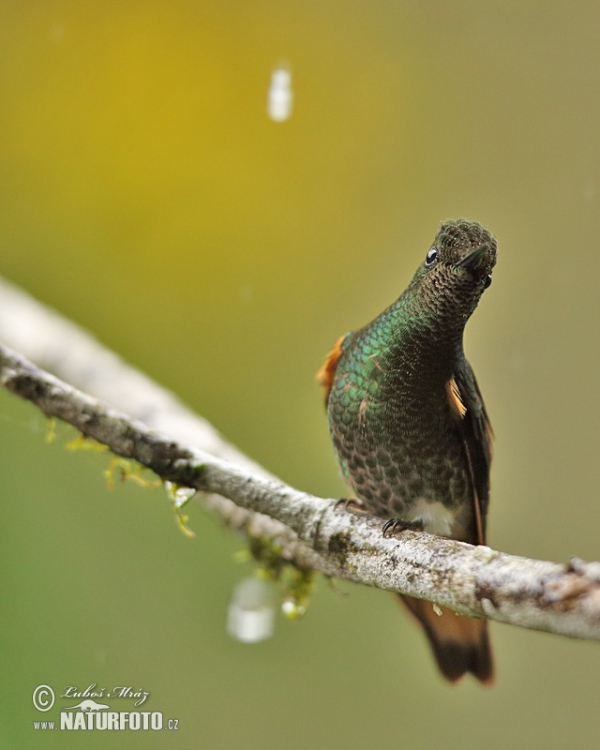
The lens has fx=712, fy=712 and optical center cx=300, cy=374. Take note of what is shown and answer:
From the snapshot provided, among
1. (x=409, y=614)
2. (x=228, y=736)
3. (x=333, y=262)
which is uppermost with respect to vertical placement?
(x=333, y=262)

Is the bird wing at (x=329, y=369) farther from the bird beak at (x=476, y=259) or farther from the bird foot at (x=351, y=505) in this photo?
the bird beak at (x=476, y=259)

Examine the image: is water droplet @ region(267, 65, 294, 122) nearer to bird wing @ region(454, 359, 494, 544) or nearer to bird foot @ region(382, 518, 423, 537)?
bird wing @ region(454, 359, 494, 544)

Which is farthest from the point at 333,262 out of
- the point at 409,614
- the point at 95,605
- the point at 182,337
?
the point at 95,605

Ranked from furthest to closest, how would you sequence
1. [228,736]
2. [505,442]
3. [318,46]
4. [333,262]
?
[318,46]
[333,262]
[228,736]
[505,442]

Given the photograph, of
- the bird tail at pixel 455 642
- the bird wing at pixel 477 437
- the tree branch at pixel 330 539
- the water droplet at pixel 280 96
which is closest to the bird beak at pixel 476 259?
the bird wing at pixel 477 437

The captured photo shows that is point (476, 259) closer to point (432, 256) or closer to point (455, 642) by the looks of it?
point (432, 256)

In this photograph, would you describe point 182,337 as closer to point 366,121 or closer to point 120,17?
point 366,121

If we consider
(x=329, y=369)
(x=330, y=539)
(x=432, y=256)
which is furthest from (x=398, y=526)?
(x=432, y=256)
